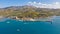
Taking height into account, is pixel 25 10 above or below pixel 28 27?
above

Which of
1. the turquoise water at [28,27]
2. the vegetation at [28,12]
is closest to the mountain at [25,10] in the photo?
the vegetation at [28,12]

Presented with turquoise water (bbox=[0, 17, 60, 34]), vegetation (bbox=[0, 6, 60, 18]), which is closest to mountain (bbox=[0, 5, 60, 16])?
vegetation (bbox=[0, 6, 60, 18])

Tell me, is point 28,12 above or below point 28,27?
above

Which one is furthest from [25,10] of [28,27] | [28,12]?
[28,27]

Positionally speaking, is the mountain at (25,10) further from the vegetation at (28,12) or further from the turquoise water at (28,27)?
the turquoise water at (28,27)

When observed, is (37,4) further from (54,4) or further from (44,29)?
(44,29)

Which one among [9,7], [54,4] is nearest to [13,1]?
[9,7]

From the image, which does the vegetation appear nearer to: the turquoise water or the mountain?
the mountain

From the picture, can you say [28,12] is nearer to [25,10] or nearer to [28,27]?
[25,10]
